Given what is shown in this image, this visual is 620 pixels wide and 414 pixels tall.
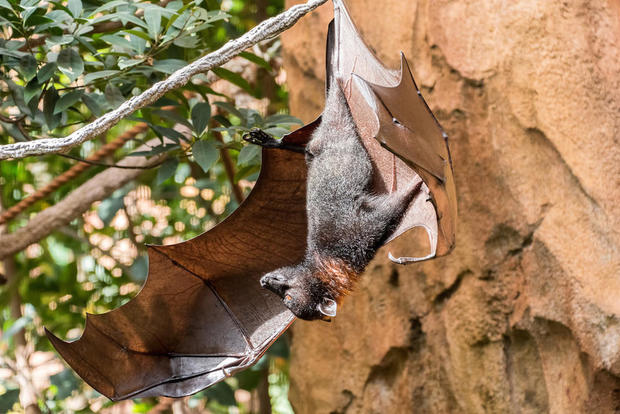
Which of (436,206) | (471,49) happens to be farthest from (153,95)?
(471,49)

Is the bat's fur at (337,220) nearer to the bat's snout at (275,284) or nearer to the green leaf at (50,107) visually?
the bat's snout at (275,284)

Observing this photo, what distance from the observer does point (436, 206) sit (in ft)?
3.36

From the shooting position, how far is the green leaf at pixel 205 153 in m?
1.52

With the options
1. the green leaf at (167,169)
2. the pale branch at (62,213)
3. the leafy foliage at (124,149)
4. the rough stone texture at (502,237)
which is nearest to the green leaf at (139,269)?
the leafy foliage at (124,149)

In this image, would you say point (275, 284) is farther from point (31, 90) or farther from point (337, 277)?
point (31, 90)

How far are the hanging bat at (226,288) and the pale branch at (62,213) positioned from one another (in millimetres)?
709

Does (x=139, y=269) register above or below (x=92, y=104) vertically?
below

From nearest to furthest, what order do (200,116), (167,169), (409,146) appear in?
(409,146), (200,116), (167,169)

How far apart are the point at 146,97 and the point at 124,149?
191 cm

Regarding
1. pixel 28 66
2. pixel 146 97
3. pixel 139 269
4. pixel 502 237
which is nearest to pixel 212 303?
pixel 146 97

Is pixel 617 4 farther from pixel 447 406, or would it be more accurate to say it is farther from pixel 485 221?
pixel 447 406

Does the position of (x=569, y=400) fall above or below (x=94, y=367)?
above

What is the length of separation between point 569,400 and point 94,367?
1094 millimetres

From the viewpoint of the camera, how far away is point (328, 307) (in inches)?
47.7
